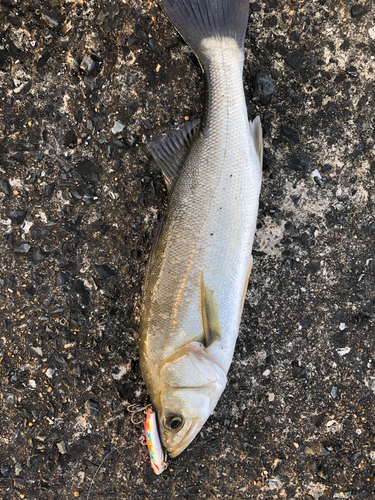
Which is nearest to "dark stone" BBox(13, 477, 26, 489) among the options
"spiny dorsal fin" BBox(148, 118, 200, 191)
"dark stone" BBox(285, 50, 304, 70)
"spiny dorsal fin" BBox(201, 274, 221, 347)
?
"spiny dorsal fin" BBox(201, 274, 221, 347)

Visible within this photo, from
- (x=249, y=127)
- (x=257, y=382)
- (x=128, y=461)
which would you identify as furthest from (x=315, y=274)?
(x=128, y=461)

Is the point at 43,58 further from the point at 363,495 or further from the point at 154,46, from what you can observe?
the point at 363,495

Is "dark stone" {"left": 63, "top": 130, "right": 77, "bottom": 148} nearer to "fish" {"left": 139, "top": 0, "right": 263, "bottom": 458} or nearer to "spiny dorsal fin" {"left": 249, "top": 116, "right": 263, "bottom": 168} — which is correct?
"fish" {"left": 139, "top": 0, "right": 263, "bottom": 458}

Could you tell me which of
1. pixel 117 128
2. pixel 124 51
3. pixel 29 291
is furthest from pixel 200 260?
pixel 124 51

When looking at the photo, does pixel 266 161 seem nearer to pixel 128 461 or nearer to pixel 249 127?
pixel 249 127

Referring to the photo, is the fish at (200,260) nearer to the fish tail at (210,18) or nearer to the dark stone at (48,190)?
the fish tail at (210,18)

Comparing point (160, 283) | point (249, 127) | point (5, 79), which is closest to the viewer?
point (160, 283)

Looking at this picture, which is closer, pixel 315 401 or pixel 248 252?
pixel 248 252
